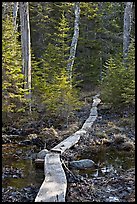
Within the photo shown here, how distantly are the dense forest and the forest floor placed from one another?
0.20ft

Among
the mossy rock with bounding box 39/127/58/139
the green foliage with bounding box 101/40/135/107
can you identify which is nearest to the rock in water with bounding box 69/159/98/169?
the mossy rock with bounding box 39/127/58/139

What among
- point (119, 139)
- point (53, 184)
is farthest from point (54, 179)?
point (119, 139)

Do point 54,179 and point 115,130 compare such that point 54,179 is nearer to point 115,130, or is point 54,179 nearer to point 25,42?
point 115,130

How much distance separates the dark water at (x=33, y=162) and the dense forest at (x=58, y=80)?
426 mm

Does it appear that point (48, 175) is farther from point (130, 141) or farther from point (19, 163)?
point (130, 141)

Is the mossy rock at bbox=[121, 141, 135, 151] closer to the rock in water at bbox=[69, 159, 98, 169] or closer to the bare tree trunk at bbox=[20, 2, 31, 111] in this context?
the rock in water at bbox=[69, 159, 98, 169]

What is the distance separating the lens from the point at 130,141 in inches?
422

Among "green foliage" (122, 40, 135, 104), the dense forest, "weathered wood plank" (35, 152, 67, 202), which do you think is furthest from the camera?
"green foliage" (122, 40, 135, 104)

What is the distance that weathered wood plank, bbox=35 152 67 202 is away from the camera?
18.1ft

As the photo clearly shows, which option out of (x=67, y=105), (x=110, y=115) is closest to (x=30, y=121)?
(x=67, y=105)

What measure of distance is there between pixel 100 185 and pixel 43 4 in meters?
21.8

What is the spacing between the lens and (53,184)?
20.3 feet

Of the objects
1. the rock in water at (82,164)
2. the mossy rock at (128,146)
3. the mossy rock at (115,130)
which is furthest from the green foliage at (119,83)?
the rock in water at (82,164)

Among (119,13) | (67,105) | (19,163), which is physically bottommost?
(19,163)
